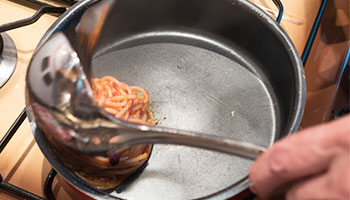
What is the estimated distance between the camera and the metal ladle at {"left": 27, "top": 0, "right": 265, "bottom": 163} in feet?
1.74

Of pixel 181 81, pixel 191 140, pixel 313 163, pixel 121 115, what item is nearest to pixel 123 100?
pixel 121 115

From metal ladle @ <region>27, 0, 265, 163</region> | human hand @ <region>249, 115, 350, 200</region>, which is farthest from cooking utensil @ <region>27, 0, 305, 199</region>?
human hand @ <region>249, 115, 350, 200</region>

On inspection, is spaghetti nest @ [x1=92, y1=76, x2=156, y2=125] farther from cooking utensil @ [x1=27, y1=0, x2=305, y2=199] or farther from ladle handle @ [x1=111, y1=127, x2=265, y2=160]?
ladle handle @ [x1=111, y1=127, x2=265, y2=160]

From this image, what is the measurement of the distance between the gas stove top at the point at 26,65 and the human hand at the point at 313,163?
0.26 m

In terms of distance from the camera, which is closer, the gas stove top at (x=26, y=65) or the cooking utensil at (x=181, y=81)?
the cooking utensil at (x=181, y=81)

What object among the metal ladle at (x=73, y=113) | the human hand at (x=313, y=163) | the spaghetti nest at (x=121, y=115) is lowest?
the spaghetti nest at (x=121, y=115)

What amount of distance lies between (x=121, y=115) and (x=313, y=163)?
1.47 feet

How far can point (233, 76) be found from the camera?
89cm

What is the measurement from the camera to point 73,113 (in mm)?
549

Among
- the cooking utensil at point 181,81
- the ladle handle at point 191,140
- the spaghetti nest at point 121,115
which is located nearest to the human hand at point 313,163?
the ladle handle at point 191,140

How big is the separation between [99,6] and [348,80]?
622 mm

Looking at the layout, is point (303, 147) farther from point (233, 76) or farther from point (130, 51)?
point (130, 51)

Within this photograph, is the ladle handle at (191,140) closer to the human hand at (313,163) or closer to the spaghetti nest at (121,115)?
the human hand at (313,163)

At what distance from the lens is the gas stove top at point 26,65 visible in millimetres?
735
